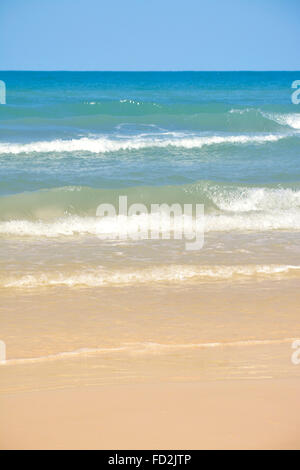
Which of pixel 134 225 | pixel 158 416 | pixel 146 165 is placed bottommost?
pixel 158 416

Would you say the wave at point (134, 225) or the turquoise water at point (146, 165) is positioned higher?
the turquoise water at point (146, 165)

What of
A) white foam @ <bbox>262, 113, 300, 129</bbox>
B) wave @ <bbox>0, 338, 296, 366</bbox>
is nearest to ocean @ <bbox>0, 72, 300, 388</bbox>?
wave @ <bbox>0, 338, 296, 366</bbox>

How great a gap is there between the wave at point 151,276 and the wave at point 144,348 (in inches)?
72.9

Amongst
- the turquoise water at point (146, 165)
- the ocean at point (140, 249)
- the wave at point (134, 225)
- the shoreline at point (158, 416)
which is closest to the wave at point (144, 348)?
the ocean at point (140, 249)

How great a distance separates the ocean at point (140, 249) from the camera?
19.4 feet

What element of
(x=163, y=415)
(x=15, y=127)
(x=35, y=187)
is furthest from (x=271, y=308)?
(x=15, y=127)

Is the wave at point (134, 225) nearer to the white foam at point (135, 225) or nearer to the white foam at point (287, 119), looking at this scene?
the white foam at point (135, 225)

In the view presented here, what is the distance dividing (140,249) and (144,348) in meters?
3.41

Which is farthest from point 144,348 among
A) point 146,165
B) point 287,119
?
point 287,119

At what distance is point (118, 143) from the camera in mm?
18906

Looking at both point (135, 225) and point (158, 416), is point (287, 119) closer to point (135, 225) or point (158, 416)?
point (135, 225)

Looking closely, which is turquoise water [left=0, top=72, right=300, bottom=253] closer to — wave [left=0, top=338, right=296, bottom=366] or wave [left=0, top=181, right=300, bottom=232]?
wave [left=0, top=181, right=300, bottom=232]

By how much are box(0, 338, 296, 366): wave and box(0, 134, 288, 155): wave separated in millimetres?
12521
